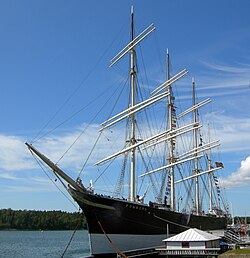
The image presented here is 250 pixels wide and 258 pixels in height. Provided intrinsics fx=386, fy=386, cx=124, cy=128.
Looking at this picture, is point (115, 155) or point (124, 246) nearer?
point (124, 246)

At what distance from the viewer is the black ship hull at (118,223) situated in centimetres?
3791

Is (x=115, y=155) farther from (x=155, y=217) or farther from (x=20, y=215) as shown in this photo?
(x=20, y=215)

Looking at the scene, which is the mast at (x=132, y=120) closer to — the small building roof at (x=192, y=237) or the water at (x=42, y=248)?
the small building roof at (x=192, y=237)

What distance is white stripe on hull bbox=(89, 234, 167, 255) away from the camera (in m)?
37.7

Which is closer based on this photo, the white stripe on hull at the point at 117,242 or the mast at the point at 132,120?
the white stripe on hull at the point at 117,242

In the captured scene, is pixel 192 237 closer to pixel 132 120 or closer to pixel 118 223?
pixel 118 223

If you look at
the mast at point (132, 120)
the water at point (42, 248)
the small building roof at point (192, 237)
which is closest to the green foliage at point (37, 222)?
the water at point (42, 248)

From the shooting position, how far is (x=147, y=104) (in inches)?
1834

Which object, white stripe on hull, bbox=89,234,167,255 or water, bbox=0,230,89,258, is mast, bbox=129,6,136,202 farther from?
water, bbox=0,230,89,258

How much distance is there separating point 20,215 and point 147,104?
137578mm

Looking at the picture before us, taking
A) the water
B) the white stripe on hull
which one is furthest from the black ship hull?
the water

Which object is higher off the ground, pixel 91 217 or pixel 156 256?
pixel 91 217

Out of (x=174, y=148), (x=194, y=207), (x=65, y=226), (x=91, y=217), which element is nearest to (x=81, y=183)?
(x=91, y=217)

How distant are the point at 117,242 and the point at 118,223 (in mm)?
1859
